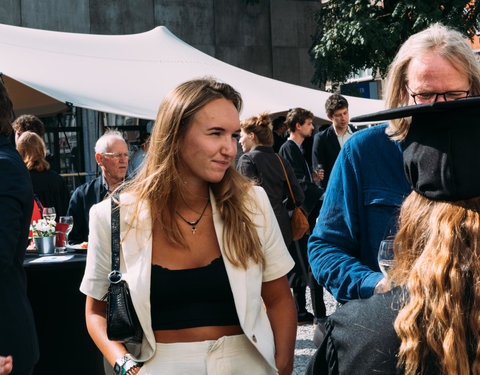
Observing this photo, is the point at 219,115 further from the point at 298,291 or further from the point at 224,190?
the point at 298,291

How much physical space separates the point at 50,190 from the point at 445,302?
4.58 m

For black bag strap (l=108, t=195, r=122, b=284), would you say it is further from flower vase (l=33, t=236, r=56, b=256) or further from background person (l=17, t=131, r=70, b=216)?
background person (l=17, t=131, r=70, b=216)

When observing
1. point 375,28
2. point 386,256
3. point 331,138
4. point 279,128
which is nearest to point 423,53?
point 386,256

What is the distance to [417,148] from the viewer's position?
5.13 feet

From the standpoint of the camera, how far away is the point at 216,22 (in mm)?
18953

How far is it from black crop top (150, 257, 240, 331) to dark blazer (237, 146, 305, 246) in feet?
11.6

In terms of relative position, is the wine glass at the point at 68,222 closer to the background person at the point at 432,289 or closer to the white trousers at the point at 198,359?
the white trousers at the point at 198,359

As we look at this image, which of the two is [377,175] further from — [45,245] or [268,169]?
[268,169]

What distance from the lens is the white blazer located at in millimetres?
2064

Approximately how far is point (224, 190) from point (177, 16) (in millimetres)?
→ 16974

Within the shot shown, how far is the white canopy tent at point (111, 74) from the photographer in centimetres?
703

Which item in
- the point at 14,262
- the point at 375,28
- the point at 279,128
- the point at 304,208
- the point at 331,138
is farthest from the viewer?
the point at 375,28

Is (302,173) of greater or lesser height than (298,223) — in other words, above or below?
above

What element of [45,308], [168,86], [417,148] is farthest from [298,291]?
[417,148]
